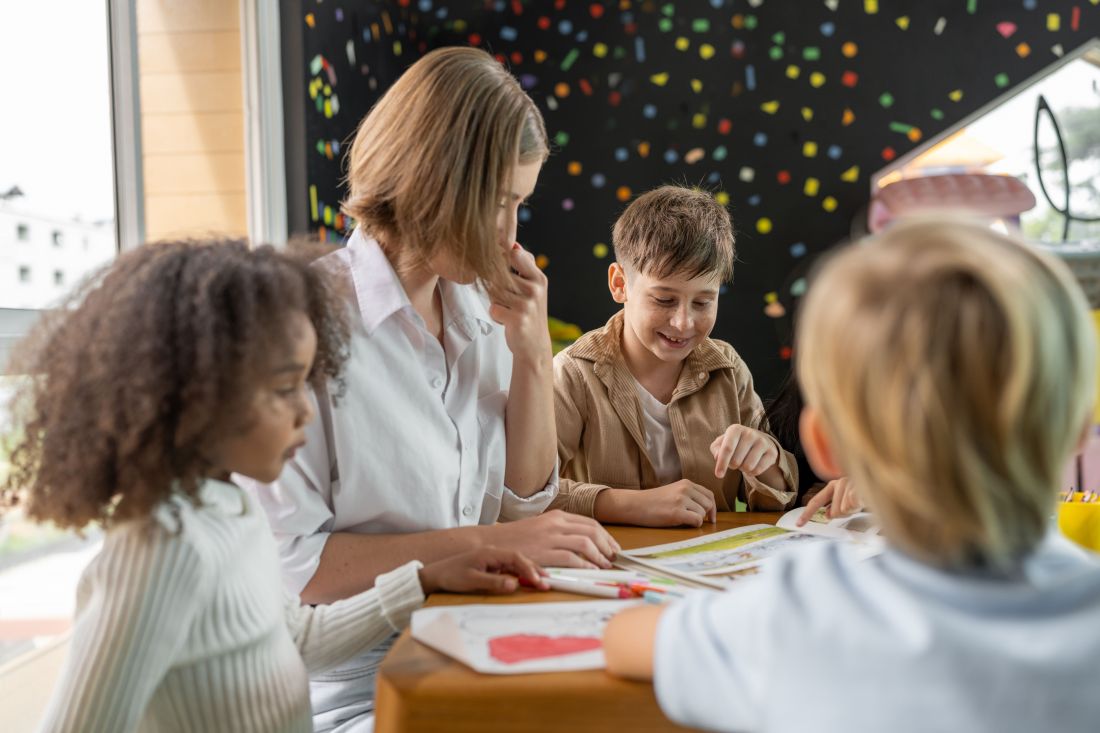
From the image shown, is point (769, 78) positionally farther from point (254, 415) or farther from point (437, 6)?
point (254, 415)

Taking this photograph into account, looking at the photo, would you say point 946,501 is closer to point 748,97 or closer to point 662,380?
point 662,380

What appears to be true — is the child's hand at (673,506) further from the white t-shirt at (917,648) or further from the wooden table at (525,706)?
the white t-shirt at (917,648)

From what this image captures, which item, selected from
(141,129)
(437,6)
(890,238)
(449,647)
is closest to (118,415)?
(449,647)

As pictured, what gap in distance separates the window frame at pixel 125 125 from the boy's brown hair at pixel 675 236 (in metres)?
0.95

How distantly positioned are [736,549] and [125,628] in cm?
75

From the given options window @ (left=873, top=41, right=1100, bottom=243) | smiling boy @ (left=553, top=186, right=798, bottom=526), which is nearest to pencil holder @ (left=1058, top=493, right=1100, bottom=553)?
smiling boy @ (left=553, top=186, right=798, bottom=526)

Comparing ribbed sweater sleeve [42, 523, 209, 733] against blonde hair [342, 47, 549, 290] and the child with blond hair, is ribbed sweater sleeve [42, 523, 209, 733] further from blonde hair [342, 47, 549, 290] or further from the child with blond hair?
blonde hair [342, 47, 549, 290]

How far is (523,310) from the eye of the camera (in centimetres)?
147

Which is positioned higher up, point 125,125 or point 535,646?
point 125,125

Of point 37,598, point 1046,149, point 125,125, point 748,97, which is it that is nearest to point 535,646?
point 37,598

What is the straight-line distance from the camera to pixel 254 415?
0.82 m

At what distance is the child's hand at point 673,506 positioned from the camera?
56.4 inches

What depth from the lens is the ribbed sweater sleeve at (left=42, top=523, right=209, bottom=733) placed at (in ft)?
2.44

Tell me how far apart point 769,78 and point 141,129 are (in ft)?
7.49
